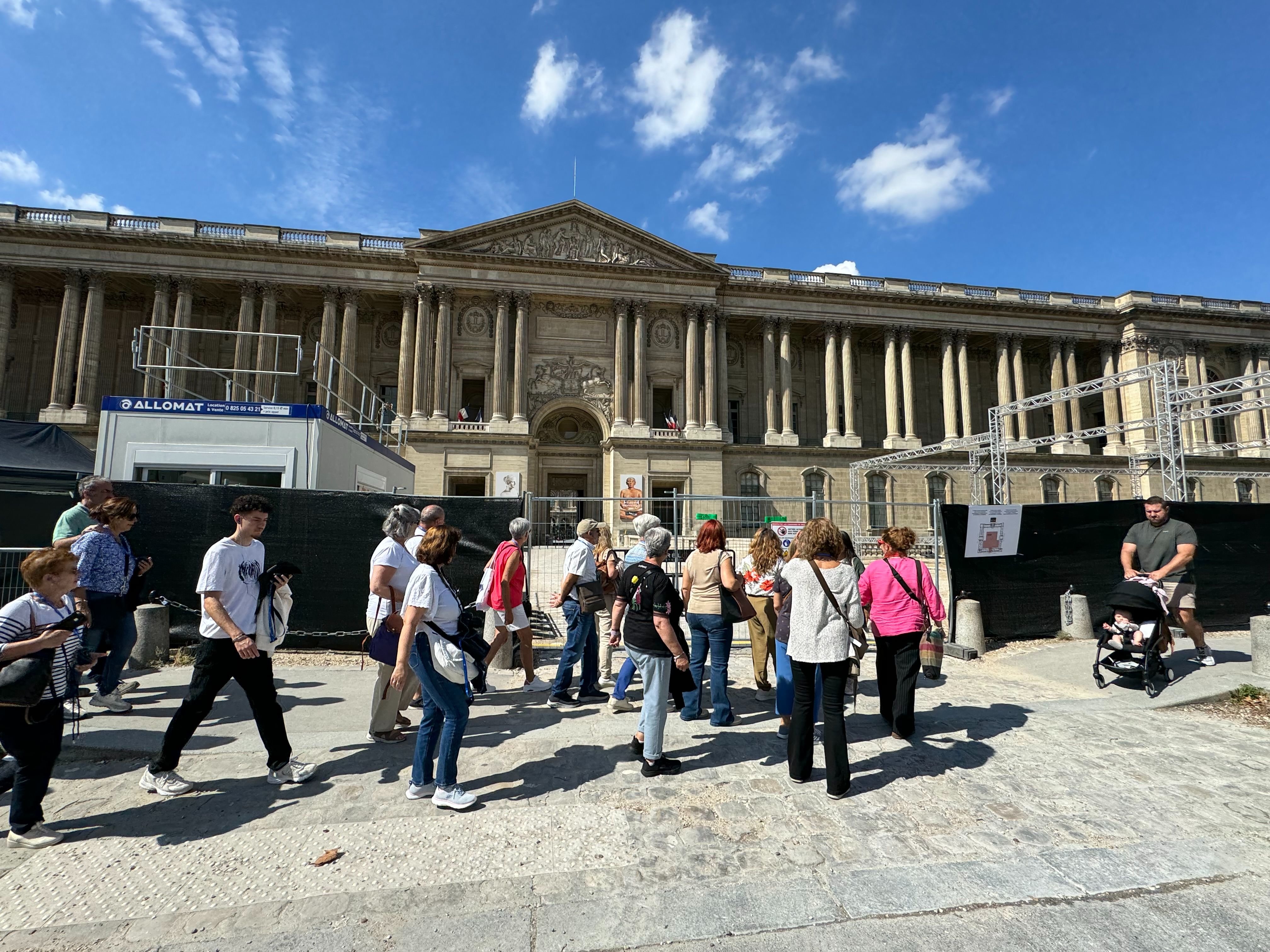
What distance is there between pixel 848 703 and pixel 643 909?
421cm

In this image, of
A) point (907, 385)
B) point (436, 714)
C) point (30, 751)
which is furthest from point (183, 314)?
point (907, 385)

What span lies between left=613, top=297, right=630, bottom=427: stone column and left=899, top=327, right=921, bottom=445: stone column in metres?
17.9

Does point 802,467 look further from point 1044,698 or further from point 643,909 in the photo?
point 643,909

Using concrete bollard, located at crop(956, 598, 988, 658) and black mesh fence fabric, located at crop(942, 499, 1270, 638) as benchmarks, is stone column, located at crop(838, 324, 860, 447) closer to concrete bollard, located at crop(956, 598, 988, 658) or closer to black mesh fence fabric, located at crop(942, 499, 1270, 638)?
black mesh fence fabric, located at crop(942, 499, 1270, 638)

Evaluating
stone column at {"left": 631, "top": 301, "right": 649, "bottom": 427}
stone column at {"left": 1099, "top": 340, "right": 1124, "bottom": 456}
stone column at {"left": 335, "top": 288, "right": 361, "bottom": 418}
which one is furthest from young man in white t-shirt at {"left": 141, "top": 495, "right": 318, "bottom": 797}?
stone column at {"left": 1099, "top": 340, "right": 1124, "bottom": 456}

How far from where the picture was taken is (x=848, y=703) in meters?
6.47

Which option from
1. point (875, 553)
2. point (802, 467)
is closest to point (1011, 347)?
point (802, 467)

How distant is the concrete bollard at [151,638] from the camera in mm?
7391

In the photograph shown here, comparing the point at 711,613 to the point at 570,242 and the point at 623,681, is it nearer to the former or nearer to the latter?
the point at 623,681

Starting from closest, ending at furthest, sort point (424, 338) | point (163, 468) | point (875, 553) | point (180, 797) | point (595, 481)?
point (180, 797)
point (163, 468)
point (875, 553)
point (424, 338)
point (595, 481)

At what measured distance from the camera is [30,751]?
3.48 meters

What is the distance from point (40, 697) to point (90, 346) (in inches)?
1479

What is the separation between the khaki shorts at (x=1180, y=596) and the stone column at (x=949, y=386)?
33.1 metres

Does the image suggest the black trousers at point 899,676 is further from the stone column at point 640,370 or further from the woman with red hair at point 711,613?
the stone column at point 640,370
